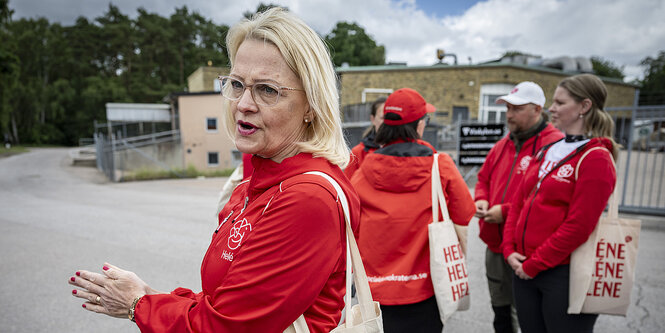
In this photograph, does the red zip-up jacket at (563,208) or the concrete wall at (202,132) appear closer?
the red zip-up jacket at (563,208)

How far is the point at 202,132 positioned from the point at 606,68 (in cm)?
5681

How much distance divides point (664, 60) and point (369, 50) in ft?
111

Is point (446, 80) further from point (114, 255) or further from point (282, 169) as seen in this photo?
point (282, 169)

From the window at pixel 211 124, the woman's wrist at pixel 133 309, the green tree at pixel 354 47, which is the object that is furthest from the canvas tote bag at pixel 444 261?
the green tree at pixel 354 47

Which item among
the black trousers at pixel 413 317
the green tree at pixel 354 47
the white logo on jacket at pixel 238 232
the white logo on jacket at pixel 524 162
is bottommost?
the black trousers at pixel 413 317

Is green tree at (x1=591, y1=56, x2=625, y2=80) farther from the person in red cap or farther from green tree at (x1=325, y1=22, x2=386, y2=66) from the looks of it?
the person in red cap

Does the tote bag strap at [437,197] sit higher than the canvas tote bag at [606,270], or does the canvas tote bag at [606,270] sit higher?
the tote bag strap at [437,197]

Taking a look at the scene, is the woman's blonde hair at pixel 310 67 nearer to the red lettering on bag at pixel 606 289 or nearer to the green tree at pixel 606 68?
the red lettering on bag at pixel 606 289

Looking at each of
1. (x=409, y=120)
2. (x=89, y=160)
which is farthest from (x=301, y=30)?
(x=89, y=160)

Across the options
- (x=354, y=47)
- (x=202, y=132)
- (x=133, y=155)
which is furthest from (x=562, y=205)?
(x=354, y=47)

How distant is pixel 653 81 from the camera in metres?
43.0

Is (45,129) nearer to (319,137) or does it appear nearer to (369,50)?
(369,50)

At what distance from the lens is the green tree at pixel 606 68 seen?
5100cm

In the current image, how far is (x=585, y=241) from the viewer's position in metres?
2.15
